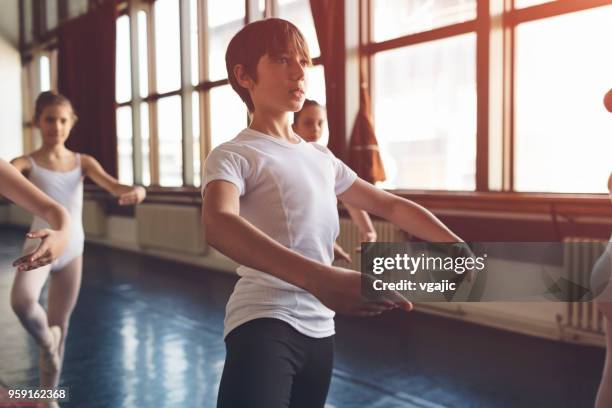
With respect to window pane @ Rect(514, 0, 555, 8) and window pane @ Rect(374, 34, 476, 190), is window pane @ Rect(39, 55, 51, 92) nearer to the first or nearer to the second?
window pane @ Rect(374, 34, 476, 190)

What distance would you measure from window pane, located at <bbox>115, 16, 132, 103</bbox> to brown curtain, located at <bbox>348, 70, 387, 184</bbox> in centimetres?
456

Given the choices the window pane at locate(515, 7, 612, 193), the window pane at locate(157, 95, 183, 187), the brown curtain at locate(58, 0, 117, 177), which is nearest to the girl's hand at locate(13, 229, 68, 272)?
the window pane at locate(515, 7, 612, 193)

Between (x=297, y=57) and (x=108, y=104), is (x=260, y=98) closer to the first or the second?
(x=297, y=57)

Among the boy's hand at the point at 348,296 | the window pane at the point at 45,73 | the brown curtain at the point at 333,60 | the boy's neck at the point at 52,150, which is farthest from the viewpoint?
the window pane at the point at 45,73

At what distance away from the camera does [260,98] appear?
101 centimetres

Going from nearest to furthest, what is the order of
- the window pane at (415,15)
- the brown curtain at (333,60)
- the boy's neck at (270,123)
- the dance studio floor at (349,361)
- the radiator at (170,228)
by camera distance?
1. the boy's neck at (270,123)
2. the dance studio floor at (349,361)
3. the window pane at (415,15)
4. the brown curtain at (333,60)
5. the radiator at (170,228)

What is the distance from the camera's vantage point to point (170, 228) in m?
6.80

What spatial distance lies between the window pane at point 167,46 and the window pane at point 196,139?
1.48 feet

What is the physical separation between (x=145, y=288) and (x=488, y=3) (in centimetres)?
360

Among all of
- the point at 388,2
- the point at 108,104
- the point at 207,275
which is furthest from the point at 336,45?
the point at 108,104

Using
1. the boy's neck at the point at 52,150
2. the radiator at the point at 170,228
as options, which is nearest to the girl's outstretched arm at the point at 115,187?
the boy's neck at the point at 52,150

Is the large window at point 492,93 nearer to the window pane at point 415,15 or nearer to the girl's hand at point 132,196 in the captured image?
the window pane at point 415,15

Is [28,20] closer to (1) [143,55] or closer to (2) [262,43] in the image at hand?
(1) [143,55]

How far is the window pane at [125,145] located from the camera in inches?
324
